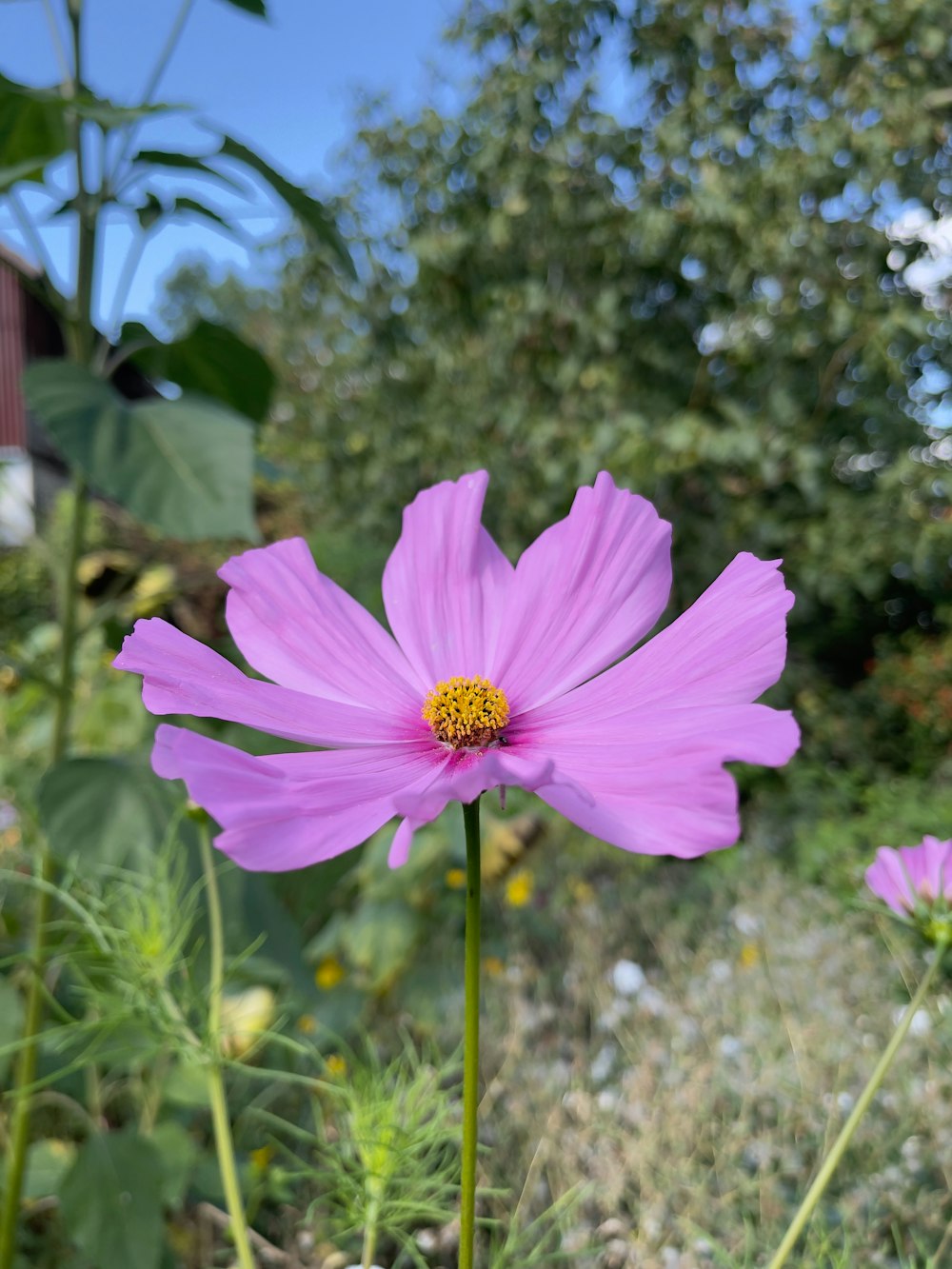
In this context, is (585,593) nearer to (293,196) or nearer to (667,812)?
(667,812)

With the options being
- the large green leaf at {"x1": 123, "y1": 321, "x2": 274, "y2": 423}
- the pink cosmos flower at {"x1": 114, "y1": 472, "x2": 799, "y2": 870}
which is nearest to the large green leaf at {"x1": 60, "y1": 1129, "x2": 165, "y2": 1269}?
the pink cosmos flower at {"x1": 114, "y1": 472, "x2": 799, "y2": 870}

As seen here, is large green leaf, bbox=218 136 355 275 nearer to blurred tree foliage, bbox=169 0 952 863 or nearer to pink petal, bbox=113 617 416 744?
pink petal, bbox=113 617 416 744

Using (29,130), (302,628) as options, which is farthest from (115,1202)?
(29,130)

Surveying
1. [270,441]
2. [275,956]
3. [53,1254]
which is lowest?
[53,1254]

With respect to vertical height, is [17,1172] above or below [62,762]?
below

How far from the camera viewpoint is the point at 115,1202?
0.73 m

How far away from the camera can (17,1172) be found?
0.71 metres

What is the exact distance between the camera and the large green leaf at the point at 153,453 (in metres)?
0.72

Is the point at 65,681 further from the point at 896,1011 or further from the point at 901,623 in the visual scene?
the point at 901,623

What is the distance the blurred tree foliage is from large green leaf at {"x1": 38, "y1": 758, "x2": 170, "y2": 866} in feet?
7.39

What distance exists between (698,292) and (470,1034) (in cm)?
342

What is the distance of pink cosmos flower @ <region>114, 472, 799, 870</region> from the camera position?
230mm

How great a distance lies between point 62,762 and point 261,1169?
2.18ft

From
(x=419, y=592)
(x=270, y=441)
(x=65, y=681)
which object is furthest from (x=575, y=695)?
(x=270, y=441)
